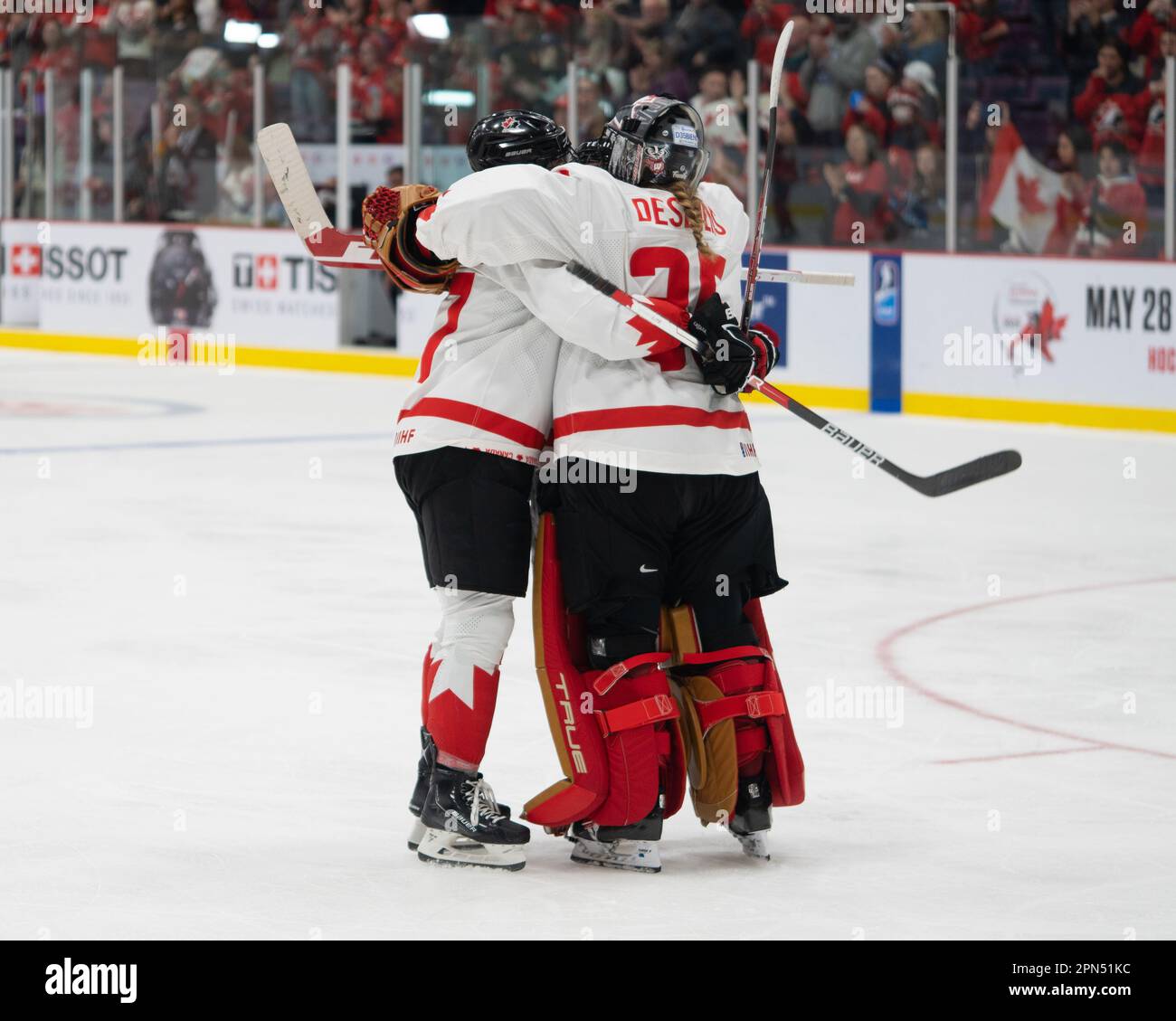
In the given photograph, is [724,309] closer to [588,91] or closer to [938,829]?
[938,829]

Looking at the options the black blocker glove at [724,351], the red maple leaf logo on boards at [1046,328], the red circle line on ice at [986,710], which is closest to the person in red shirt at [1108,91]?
the red maple leaf logo on boards at [1046,328]

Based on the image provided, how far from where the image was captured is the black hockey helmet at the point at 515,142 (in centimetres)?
361

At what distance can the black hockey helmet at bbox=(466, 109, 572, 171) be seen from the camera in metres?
3.61

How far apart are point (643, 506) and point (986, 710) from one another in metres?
1.53

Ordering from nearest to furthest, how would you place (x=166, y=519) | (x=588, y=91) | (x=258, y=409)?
(x=166, y=519), (x=258, y=409), (x=588, y=91)

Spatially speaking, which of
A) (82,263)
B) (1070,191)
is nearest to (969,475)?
(1070,191)

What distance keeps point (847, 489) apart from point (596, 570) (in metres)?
5.02

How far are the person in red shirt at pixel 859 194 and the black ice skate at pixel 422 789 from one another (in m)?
7.93

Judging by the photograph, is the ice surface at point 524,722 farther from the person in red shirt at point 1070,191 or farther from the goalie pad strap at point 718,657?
the person in red shirt at point 1070,191

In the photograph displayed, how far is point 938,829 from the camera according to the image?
384 centimetres

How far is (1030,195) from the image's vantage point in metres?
10.6

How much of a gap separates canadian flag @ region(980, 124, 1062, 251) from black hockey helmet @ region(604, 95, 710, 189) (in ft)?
23.9
